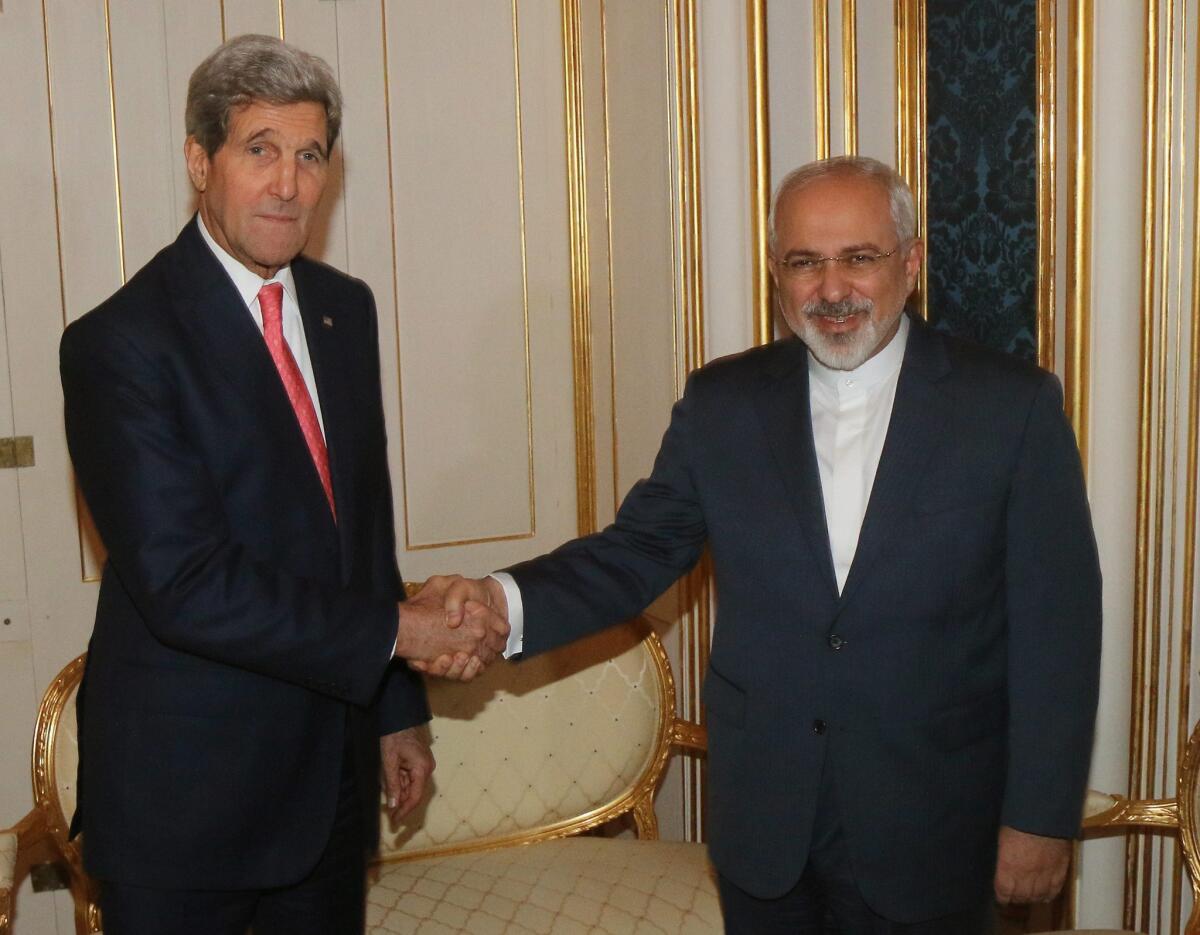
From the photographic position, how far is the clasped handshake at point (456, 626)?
229 cm

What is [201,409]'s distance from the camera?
78.4 inches

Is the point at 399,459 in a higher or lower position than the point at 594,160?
lower

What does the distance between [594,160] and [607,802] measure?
1.64 m

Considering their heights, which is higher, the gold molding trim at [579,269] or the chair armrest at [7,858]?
the gold molding trim at [579,269]

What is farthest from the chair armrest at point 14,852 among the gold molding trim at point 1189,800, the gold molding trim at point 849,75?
the gold molding trim at point 849,75

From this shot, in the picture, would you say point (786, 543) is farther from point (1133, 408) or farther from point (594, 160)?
point (594, 160)

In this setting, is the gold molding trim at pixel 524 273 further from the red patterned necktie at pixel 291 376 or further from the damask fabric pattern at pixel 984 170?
the red patterned necktie at pixel 291 376

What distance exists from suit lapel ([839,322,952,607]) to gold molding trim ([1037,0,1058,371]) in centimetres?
87

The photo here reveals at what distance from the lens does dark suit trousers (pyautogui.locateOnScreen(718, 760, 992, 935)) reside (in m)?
2.04

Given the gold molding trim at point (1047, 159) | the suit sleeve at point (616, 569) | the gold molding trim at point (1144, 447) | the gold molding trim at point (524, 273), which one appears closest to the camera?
the suit sleeve at point (616, 569)

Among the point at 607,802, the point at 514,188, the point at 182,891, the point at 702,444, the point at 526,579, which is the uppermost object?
the point at 514,188

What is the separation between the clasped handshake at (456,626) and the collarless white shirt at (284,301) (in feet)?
1.26

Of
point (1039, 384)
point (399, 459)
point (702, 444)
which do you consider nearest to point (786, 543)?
point (702, 444)

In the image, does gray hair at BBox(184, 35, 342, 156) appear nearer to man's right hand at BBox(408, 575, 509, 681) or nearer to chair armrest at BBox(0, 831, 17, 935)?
man's right hand at BBox(408, 575, 509, 681)
